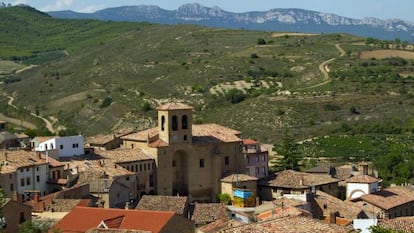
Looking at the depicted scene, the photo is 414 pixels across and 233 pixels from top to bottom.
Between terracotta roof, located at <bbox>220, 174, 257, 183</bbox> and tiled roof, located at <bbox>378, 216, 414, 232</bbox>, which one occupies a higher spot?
tiled roof, located at <bbox>378, 216, 414, 232</bbox>

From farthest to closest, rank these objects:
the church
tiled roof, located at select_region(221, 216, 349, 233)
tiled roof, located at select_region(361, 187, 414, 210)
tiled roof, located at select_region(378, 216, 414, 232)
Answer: the church → tiled roof, located at select_region(361, 187, 414, 210) → tiled roof, located at select_region(378, 216, 414, 232) → tiled roof, located at select_region(221, 216, 349, 233)

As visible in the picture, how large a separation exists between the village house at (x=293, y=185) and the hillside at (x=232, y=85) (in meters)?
25.4

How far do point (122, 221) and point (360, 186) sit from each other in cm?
2321

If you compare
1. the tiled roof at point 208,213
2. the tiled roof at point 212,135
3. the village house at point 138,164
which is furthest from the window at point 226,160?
the tiled roof at point 208,213

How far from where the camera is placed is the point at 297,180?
2179 inches

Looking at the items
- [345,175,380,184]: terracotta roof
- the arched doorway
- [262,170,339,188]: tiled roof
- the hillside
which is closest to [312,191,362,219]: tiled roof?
[262,170,339,188]: tiled roof

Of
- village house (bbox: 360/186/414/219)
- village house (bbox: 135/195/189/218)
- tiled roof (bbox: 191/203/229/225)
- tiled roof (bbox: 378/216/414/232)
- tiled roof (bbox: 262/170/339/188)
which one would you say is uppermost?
tiled roof (bbox: 378/216/414/232)

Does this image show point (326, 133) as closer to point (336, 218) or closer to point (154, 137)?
point (154, 137)

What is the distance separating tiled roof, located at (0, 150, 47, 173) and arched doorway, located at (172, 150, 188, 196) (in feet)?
Answer: 30.8

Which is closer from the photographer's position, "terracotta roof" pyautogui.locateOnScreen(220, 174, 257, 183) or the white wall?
the white wall

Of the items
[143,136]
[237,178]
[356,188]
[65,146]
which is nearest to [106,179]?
[65,146]

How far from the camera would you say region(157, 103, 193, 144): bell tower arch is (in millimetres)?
55062

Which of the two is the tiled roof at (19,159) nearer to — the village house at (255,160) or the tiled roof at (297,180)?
the tiled roof at (297,180)

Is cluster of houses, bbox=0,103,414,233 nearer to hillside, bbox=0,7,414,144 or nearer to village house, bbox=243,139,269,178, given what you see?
village house, bbox=243,139,269,178
